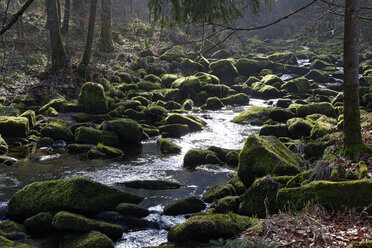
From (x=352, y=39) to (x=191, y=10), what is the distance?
2958 mm

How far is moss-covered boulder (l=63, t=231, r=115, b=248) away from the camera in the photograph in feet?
16.9

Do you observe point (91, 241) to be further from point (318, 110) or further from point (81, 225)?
point (318, 110)

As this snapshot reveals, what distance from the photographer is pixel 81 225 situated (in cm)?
563

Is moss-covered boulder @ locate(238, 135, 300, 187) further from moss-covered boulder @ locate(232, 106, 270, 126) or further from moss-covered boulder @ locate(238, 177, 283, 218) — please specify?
moss-covered boulder @ locate(232, 106, 270, 126)

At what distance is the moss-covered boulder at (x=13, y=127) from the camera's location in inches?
439

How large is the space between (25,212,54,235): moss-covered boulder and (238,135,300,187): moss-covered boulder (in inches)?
156

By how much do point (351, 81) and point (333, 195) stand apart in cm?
241

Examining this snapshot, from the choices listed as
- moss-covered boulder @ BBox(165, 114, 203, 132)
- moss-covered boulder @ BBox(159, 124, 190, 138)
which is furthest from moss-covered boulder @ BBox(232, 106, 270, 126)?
moss-covered boulder @ BBox(159, 124, 190, 138)

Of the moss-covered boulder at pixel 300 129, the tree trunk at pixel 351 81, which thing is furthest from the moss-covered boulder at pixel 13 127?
the tree trunk at pixel 351 81

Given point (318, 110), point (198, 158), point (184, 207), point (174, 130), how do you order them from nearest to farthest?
point (184, 207) → point (198, 158) → point (174, 130) → point (318, 110)

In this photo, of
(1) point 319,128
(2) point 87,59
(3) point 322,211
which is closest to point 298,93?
(1) point 319,128

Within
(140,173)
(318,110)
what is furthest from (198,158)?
(318,110)

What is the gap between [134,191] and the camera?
25.3 ft

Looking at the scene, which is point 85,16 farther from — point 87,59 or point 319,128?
point 319,128
